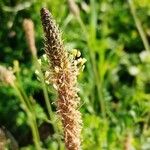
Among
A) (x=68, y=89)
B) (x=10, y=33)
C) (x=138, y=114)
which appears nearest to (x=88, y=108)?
(x=138, y=114)

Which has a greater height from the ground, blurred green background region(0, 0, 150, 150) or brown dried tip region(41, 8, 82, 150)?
blurred green background region(0, 0, 150, 150)

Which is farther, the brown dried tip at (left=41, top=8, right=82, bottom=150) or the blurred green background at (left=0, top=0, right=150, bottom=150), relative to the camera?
the blurred green background at (left=0, top=0, right=150, bottom=150)

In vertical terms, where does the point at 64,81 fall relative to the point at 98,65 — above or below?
below

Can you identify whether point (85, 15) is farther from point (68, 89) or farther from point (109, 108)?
point (68, 89)

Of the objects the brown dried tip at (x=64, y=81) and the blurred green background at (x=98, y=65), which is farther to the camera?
the blurred green background at (x=98, y=65)
